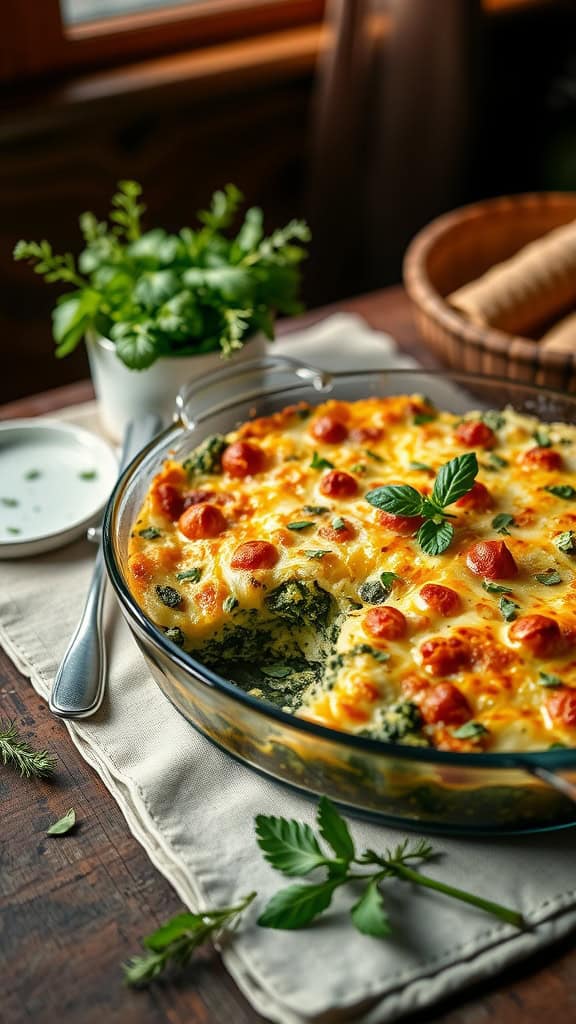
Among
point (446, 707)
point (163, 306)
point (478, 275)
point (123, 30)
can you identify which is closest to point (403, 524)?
point (446, 707)

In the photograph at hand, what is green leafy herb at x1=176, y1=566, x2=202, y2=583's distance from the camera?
1.94 m

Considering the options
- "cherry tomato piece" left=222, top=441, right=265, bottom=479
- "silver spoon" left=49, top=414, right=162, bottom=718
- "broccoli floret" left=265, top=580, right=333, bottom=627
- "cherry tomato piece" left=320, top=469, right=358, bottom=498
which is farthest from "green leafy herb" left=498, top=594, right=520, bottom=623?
"silver spoon" left=49, top=414, right=162, bottom=718

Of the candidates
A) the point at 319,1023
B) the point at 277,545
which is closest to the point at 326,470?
the point at 277,545

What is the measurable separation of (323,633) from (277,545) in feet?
0.63

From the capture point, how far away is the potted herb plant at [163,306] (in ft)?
8.11

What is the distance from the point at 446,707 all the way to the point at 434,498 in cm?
51

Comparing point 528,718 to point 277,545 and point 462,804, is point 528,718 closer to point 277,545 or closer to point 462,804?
point 462,804

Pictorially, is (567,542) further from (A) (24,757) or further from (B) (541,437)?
(A) (24,757)

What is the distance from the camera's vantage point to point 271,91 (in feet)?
14.0

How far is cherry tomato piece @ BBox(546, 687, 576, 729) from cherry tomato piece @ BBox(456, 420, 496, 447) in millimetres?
781

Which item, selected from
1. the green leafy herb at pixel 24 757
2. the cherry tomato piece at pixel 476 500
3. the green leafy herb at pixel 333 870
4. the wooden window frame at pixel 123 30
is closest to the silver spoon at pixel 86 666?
the green leafy herb at pixel 24 757

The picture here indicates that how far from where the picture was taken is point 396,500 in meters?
1.96

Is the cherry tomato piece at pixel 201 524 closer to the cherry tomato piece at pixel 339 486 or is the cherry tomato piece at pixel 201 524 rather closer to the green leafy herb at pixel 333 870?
the cherry tomato piece at pixel 339 486

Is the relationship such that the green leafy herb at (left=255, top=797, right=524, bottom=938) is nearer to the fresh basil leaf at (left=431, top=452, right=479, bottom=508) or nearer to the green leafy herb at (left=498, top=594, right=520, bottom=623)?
the green leafy herb at (left=498, top=594, right=520, bottom=623)
